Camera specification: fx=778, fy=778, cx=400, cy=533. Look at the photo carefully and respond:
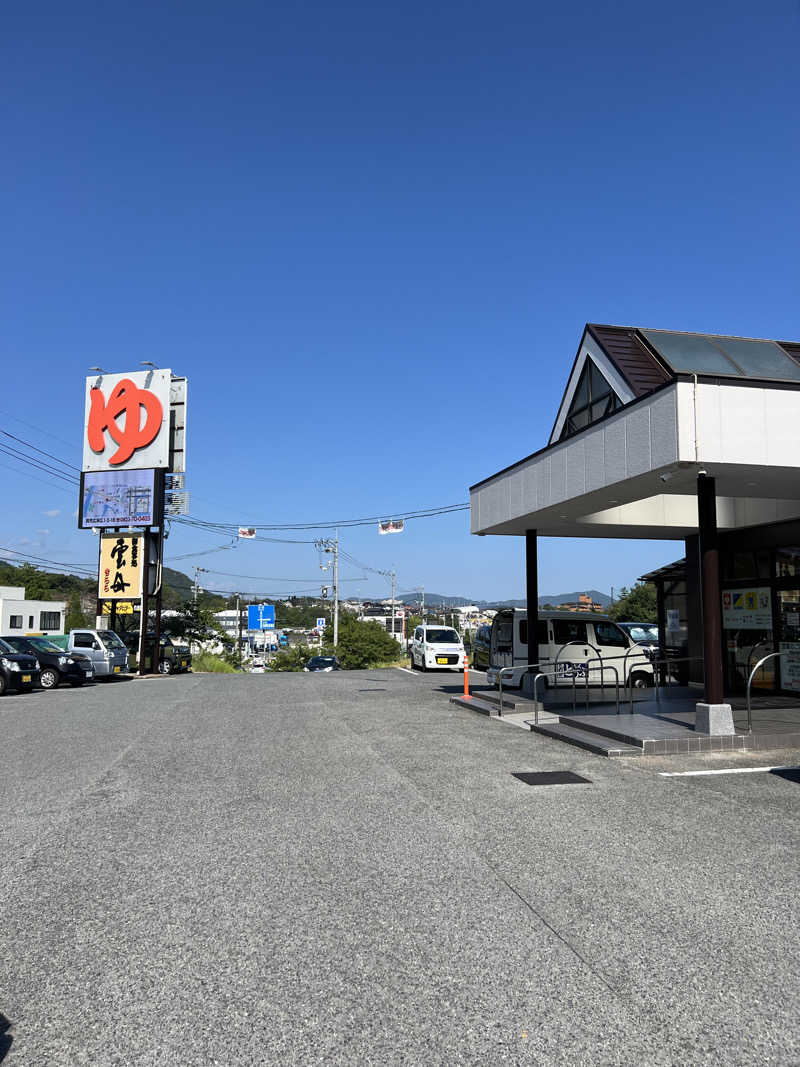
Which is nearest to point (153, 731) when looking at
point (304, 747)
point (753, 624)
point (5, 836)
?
point (304, 747)

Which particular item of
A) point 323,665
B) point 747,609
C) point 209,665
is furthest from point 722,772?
point 323,665

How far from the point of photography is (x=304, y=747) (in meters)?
11.0

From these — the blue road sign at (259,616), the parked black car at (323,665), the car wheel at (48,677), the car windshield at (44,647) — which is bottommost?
the parked black car at (323,665)

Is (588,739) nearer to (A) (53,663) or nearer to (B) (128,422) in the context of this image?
(A) (53,663)

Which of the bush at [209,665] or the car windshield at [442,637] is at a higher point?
the car windshield at [442,637]

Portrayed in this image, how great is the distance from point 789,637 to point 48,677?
2057 centimetres

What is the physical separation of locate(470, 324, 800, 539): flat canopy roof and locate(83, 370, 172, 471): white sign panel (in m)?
20.9

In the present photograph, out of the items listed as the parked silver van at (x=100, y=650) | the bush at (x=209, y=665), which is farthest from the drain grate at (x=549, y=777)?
the bush at (x=209, y=665)

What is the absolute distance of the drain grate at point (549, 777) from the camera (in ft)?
28.1

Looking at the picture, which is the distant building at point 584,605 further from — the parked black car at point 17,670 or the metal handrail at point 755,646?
the parked black car at point 17,670

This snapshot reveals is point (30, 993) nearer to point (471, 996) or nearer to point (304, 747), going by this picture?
point (471, 996)

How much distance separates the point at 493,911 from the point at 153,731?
942 cm

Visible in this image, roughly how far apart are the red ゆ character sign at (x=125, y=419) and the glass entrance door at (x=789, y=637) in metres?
27.4


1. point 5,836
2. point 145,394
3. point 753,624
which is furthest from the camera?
point 145,394
